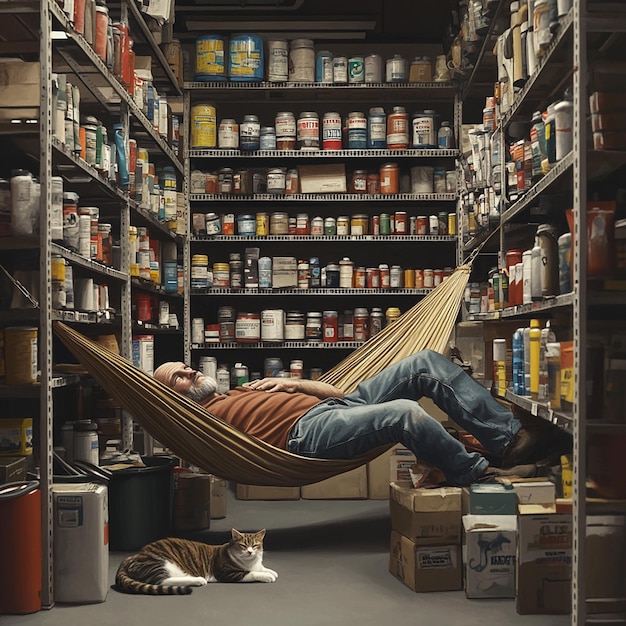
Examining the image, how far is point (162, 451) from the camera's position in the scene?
5.31 metres

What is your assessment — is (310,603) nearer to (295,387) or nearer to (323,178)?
(295,387)

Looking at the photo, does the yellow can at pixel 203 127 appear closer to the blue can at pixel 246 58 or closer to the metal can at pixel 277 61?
the blue can at pixel 246 58

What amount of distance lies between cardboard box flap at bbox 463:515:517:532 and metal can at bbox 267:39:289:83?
372 cm

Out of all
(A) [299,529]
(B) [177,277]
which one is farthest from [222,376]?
Answer: (A) [299,529]

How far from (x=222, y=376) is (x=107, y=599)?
2844 mm

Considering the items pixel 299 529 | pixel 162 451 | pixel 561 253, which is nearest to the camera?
pixel 561 253

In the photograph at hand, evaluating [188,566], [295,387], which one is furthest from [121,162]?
[188,566]

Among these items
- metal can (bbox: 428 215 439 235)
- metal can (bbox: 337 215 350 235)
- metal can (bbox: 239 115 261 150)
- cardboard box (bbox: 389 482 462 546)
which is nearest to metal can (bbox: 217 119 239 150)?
metal can (bbox: 239 115 261 150)

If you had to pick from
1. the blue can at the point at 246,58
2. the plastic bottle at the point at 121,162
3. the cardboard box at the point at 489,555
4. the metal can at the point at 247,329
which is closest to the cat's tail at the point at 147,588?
the cardboard box at the point at 489,555

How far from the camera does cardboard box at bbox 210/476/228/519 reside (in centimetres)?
453

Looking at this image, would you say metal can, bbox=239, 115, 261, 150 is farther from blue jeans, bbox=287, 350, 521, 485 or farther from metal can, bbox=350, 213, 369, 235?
blue jeans, bbox=287, 350, 521, 485

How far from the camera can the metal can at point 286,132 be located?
601 centimetres

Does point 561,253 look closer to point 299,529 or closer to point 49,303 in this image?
point 49,303

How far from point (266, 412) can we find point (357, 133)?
2762mm
